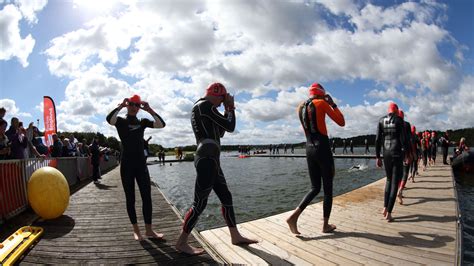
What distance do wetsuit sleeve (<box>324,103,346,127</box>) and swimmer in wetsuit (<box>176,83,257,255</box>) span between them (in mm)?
1477

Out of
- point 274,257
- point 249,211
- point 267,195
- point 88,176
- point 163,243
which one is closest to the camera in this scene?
point 274,257

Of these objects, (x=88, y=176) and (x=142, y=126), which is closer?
(x=142, y=126)

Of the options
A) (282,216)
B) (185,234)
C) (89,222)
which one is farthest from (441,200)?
(89,222)

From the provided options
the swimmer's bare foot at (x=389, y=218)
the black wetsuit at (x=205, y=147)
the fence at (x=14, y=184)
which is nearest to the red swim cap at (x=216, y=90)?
the black wetsuit at (x=205, y=147)

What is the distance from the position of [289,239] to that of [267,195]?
6937 mm

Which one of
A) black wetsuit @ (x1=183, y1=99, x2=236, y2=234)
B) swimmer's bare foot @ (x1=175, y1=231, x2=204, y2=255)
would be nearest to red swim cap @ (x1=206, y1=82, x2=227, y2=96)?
black wetsuit @ (x1=183, y1=99, x2=236, y2=234)

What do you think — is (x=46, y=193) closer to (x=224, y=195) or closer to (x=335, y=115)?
(x=224, y=195)

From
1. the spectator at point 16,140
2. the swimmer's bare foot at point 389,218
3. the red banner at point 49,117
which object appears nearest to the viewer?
the swimmer's bare foot at point 389,218

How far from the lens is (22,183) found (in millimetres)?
6473

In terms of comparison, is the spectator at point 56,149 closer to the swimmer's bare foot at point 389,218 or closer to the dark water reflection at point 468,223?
the swimmer's bare foot at point 389,218

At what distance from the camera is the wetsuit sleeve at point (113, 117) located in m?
3.96

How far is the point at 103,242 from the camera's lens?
418cm

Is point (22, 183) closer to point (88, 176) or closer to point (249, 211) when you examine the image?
point (249, 211)

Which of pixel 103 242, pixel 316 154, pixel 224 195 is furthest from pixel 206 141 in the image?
pixel 103 242
